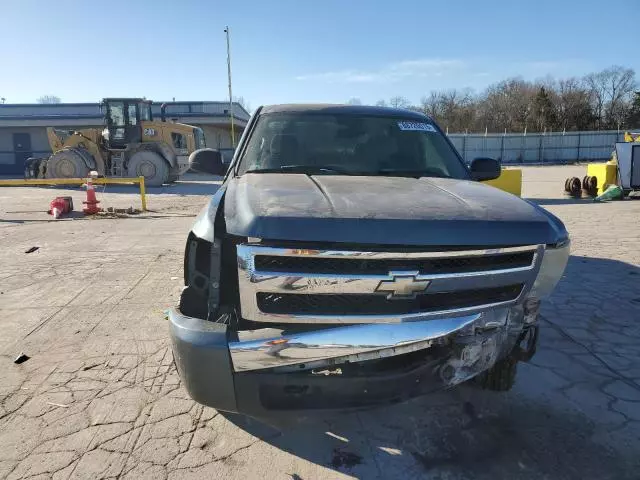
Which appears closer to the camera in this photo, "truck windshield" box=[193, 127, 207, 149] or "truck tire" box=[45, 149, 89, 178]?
"truck tire" box=[45, 149, 89, 178]

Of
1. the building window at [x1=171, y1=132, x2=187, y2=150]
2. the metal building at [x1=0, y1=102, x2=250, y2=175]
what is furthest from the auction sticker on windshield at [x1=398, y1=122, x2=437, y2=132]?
the metal building at [x1=0, y1=102, x2=250, y2=175]

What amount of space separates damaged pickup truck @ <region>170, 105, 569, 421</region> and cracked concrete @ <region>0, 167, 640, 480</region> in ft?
1.64

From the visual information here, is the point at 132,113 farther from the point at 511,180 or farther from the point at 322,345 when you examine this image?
the point at 322,345

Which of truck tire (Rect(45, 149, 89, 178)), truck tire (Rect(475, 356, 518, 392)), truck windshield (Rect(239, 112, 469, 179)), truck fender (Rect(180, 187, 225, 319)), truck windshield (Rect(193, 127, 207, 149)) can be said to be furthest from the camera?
truck windshield (Rect(193, 127, 207, 149))

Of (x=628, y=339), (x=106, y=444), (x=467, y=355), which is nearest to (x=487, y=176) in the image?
(x=628, y=339)

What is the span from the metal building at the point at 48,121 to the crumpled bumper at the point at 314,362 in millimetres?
34706

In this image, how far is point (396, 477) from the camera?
7.51 ft

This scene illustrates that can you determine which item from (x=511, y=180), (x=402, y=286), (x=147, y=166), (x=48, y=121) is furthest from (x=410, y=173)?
(x=48, y=121)

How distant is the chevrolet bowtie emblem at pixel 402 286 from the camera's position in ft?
6.71

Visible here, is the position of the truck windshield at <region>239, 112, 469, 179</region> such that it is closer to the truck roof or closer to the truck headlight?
the truck roof

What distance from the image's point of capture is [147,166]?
63.1ft

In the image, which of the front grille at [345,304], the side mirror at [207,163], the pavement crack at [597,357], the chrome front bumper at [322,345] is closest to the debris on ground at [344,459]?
the chrome front bumper at [322,345]

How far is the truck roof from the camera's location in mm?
3855

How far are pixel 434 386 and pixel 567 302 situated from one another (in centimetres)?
331
